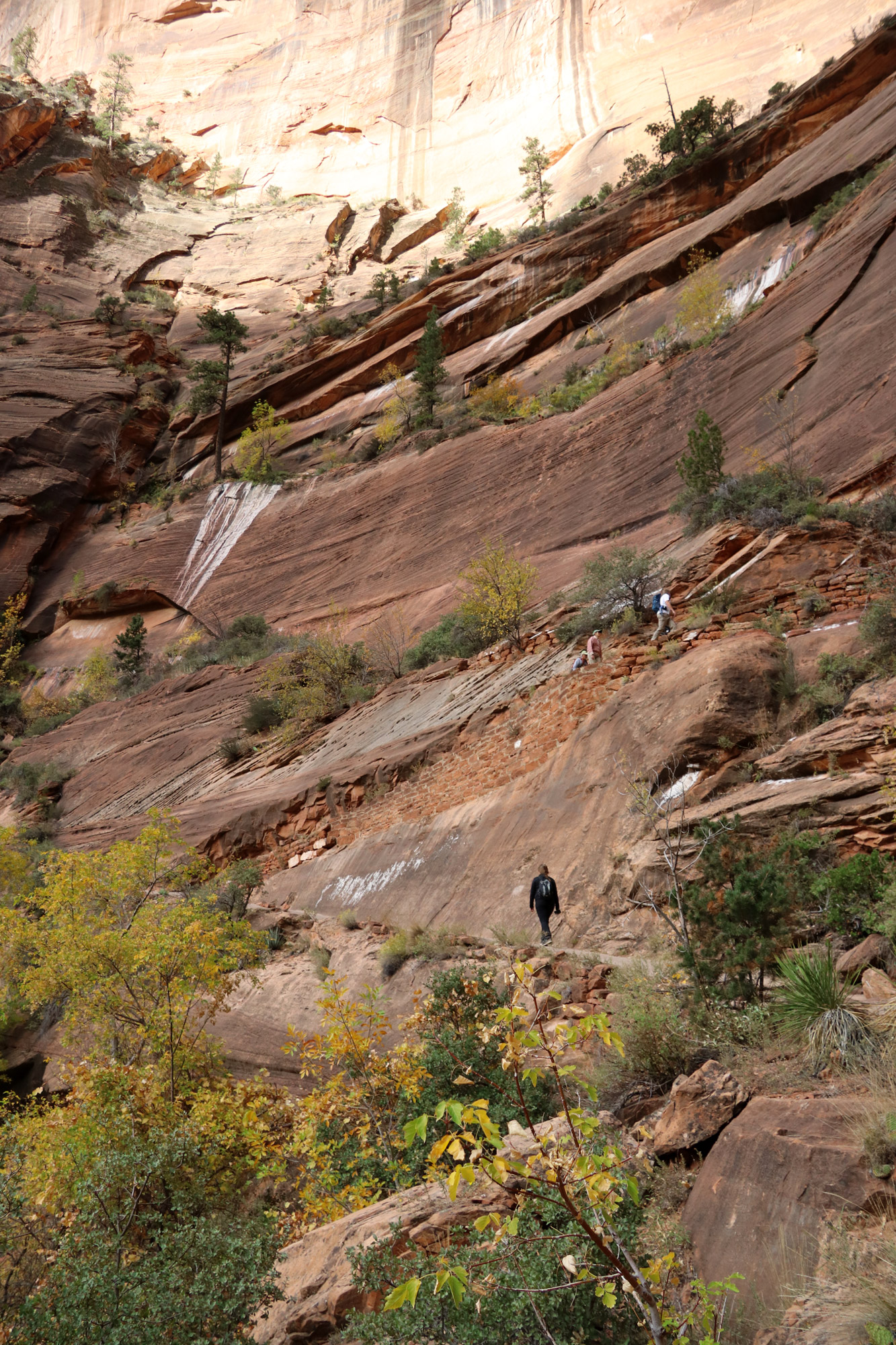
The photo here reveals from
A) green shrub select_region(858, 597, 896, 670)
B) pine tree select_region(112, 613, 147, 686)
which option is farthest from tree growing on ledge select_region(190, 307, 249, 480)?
green shrub select_region(858, 597, 896, 670)

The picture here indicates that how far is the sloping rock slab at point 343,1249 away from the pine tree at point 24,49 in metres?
97.3

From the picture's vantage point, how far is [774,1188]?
3.76 m

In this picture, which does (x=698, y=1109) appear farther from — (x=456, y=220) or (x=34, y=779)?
(x=456, y=220)

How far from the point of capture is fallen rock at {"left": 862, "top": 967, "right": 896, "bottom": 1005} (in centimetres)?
493

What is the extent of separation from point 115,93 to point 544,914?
90.7 meters

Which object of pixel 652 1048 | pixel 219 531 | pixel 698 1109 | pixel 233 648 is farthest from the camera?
pixel 219 531

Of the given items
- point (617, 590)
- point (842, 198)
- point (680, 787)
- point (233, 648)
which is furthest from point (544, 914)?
point (842, 198)

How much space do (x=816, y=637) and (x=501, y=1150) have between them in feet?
25.3

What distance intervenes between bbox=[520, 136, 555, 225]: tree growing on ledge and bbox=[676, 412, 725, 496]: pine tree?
34281 mm

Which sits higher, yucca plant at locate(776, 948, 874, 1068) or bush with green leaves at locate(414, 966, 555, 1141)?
yucca plant at locate(776, 948, 874, 1068)

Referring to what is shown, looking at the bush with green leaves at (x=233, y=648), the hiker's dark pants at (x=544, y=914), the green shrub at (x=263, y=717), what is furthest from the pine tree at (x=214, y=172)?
the hiker's dark pants at (x=544, y=914)

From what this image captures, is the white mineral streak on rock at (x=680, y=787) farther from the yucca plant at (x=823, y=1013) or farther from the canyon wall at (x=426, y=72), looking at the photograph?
the canyon wall at (x=426, y=72)

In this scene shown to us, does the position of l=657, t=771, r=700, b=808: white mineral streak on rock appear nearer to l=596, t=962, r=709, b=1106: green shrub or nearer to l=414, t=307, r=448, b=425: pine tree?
l=596, t=962, r=709, b=1106: green shrub

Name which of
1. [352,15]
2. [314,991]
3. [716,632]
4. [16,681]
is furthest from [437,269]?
[352,15]
